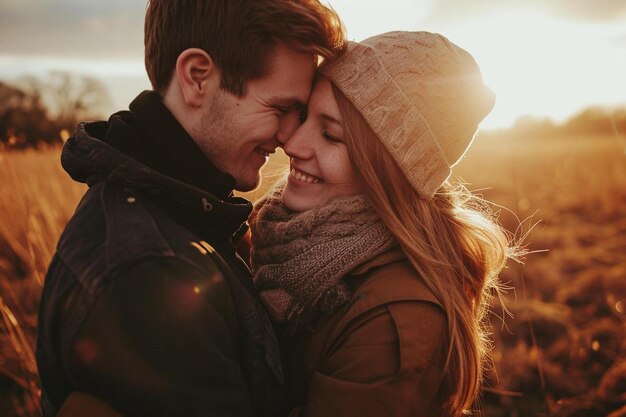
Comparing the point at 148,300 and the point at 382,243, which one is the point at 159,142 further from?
the point at 382,243

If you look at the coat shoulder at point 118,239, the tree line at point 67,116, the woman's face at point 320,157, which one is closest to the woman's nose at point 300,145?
the woman's face at point 320,157

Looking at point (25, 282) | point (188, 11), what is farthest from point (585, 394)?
point (25, 282)

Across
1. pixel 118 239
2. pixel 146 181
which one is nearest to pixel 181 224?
pixel 146 181

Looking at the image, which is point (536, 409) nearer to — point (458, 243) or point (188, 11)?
point (458, 243)

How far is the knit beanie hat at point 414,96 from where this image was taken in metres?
2.04

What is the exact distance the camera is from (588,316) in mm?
4375

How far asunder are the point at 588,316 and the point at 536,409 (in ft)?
6.10

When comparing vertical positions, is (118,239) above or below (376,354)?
above

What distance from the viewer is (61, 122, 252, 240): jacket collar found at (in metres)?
1.44

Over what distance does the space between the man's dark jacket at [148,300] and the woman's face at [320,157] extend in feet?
1.96

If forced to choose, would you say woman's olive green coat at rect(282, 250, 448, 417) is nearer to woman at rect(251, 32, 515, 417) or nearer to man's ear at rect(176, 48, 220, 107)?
woman at rect(251, 32, 515, 417)

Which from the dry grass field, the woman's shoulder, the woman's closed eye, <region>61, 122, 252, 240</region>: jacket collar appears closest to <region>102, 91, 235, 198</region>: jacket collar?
<region>61, 122, 252, 240</region>: jacket collar

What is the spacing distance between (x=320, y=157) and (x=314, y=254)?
0.51 meters

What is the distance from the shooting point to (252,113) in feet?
6.58
